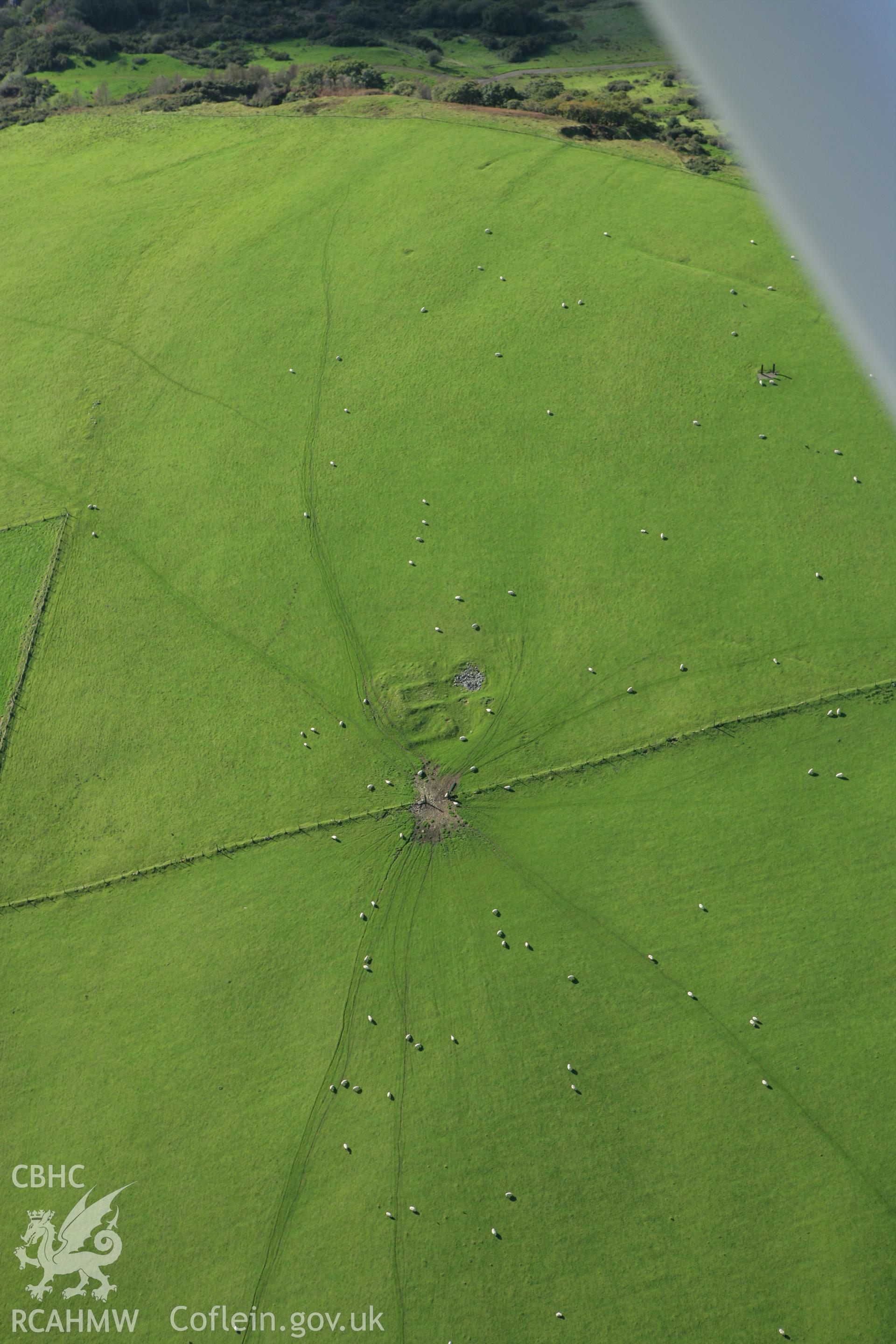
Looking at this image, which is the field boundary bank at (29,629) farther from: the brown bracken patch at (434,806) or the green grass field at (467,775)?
the brown bracken patch at (434,806)

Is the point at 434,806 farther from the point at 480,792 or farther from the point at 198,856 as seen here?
the point at 198,856

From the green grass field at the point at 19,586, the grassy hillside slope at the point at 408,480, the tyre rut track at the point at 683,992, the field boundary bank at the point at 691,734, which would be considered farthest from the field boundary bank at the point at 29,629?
the tyre rut track at the point at 683,992

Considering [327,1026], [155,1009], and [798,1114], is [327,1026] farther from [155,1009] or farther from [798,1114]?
[798,1114]

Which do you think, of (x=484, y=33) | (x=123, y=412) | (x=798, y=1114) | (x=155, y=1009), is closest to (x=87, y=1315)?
(x=155, y=1009)

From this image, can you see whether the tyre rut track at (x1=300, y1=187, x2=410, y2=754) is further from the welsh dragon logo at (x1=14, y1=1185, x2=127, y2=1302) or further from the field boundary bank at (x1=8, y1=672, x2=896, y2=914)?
the welsh dragon logo at (x1=14, y1=1185, x2=127, y2=1302)

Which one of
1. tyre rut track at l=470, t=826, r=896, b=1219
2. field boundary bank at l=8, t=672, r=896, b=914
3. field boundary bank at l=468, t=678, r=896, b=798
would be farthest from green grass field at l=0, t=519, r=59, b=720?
tyre rut track at l=470, t=826, r=896, b=1219

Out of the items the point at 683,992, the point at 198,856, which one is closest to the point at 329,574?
the point at 198,856

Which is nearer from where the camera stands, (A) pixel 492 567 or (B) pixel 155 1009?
(B) pixel 155 1009

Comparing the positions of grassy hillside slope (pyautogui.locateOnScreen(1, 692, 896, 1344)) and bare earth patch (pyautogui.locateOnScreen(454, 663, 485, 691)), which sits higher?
bare earth patch (pyautogui.locateOnScreen(454, 663, 485, 691))
